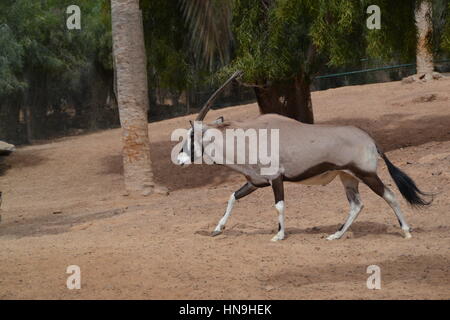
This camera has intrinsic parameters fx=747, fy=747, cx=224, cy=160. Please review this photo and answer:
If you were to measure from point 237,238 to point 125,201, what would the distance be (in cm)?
550

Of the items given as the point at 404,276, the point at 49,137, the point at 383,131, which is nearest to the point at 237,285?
the point at 404,276

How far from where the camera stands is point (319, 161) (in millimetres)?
7648

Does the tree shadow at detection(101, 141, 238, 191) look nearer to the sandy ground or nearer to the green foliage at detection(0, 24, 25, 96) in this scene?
the sandy ground

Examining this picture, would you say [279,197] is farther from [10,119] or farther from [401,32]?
[10,119]

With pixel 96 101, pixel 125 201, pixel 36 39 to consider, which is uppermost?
pixel 36 39

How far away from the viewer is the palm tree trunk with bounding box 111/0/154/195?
13861mm

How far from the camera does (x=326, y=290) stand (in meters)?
5.79

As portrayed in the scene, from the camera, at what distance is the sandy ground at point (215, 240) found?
19.9 feet

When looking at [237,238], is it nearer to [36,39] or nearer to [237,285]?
[237,285]

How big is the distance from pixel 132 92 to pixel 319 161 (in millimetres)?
6974

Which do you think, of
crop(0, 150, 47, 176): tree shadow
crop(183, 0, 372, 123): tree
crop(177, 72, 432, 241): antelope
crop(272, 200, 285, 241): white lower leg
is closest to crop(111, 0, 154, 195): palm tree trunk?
crop(183, 0, 372, 123): tree

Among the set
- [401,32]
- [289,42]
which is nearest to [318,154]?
[289,42]

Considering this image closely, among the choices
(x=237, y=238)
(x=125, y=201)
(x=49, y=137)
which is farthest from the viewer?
(x=49, y=137)

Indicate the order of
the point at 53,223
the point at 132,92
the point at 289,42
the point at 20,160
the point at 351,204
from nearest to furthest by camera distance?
the point at 351,204, the point at 53,223, the point at 132,92, the point at 289,42, the point at 20,160
